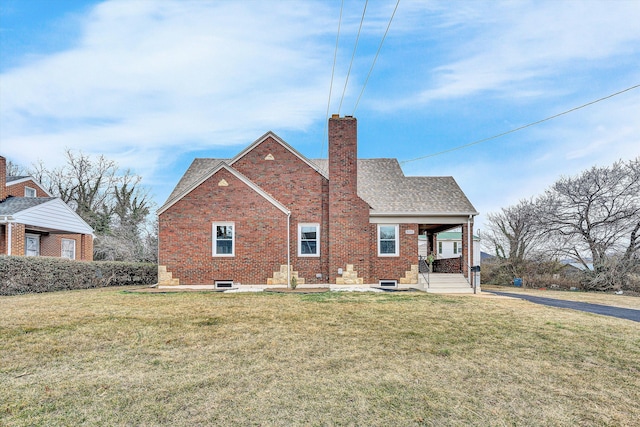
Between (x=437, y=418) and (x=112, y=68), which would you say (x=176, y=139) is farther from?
(x=437, y=418)

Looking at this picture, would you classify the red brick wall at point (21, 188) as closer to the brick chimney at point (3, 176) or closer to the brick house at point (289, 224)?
the brick chimney at point (3, 176)

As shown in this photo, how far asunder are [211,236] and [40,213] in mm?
10334

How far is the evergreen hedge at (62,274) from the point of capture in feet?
44.3

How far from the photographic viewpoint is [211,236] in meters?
15.7

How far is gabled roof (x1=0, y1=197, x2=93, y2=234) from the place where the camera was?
18000 mm

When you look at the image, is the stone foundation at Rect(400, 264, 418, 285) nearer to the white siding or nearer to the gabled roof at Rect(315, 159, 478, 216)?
the gabled roof at Rect(315, 159, 478, 216)

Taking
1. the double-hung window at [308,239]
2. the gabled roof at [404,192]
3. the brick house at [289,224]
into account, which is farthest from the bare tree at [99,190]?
the gabled roof at [404,192]

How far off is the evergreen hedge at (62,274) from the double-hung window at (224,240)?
643cm

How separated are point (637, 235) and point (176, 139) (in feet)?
97.7

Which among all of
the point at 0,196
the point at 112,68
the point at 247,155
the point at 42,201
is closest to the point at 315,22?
the point at 247,155

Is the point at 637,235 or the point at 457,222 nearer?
the point at 457,222

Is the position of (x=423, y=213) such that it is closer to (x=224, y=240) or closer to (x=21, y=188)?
(x=224, y=240)

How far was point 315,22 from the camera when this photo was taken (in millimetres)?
12234

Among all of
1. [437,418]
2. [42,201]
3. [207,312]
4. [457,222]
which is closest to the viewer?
[437,418]
